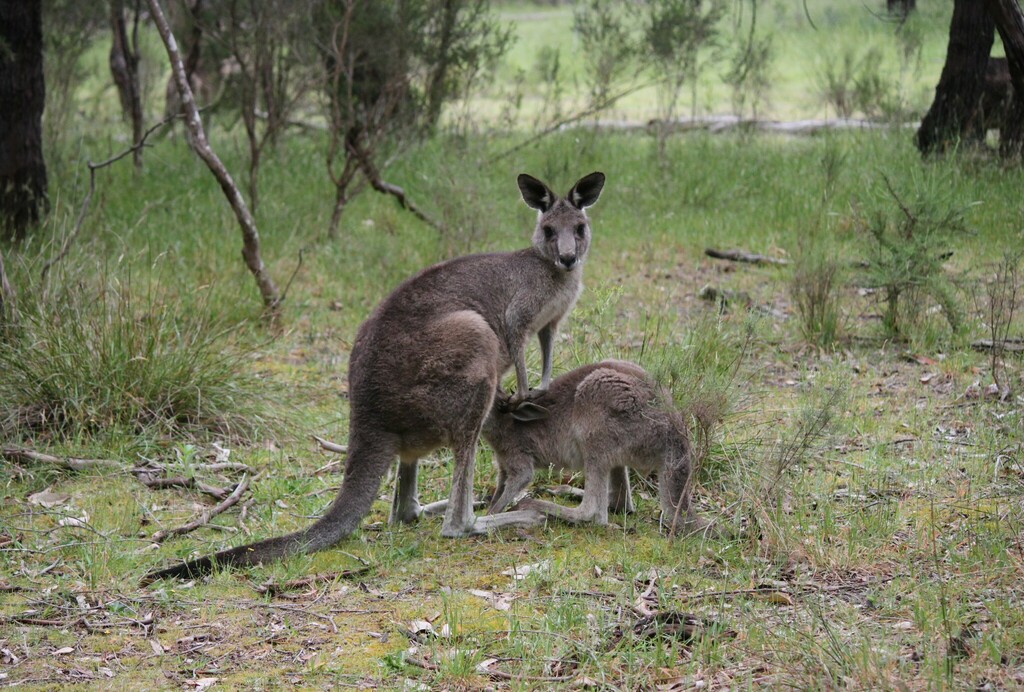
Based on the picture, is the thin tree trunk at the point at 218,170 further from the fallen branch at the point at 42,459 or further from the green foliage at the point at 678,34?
the green foliage at the point at 678,34

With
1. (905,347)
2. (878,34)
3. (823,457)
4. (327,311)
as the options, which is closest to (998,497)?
(823,457)

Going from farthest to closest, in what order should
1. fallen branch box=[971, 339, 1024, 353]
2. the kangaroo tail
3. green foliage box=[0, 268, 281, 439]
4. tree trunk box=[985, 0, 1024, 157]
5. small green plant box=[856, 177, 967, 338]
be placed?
small green plant box=[856, 177, 967, 338], fallen branch box=[971, 339, 1024, 353], green foliage box=[0, 268, 281, 439], tree trunk box=[985, 0, 1024, 157], the kangaroo tail

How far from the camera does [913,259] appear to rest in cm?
809

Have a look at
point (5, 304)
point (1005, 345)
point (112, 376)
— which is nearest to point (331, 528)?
point (112, 376)

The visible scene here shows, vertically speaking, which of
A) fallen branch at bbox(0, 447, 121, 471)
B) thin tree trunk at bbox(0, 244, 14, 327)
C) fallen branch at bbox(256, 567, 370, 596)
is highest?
thin tree trunk at bbox(0, 244, 14, 327)

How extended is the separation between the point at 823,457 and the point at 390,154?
862 cm

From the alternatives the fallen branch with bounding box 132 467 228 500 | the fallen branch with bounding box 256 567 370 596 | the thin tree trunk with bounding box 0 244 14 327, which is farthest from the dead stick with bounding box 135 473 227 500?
the thin tree trunk with bounding box 0 244 14 327

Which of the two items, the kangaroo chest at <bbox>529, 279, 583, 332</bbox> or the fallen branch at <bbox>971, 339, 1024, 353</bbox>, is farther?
the fallen branch at <bbox>971, 339, 1024, 353</bbox>

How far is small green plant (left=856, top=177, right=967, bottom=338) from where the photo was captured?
26.4 ft

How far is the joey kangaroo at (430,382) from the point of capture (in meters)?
5.15

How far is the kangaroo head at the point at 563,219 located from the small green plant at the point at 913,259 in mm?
3143

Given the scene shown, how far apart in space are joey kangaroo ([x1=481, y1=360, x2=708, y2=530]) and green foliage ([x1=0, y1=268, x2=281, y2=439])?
203 cm

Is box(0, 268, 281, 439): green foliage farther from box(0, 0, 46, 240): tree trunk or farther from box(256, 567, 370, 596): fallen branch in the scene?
box(0, 0, 46, 240): tree trunk

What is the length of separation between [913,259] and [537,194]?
3.48m
